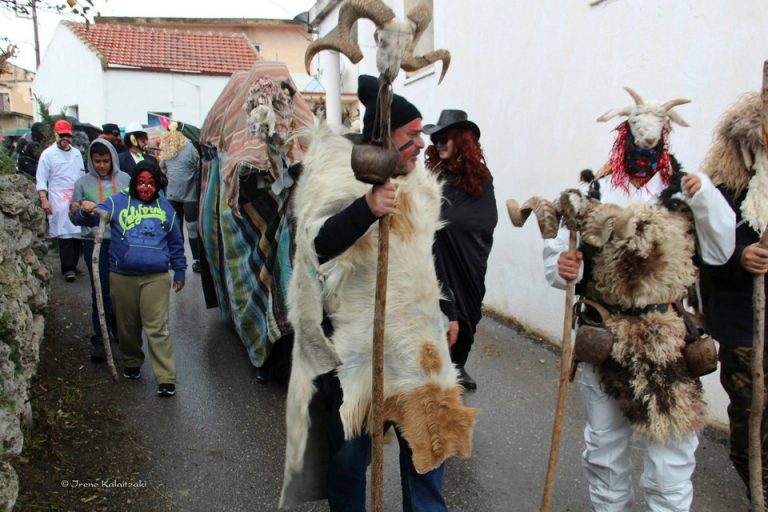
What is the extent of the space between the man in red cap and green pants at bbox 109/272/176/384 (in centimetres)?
264

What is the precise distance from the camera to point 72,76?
68.5 ft

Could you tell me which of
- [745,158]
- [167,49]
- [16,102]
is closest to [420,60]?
[745,158]

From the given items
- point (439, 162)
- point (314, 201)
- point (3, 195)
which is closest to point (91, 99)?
point (3, 195)

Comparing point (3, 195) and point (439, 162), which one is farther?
point (3, 195)

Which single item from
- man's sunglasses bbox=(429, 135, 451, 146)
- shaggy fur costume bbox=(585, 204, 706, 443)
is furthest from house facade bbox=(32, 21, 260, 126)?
shaggy fur costume bbox=(585, 204, 706, 443)

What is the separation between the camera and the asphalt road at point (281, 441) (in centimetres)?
342

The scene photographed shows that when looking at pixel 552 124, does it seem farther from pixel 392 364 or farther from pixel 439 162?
pixel 392 364

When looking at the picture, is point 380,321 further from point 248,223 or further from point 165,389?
point 165,389

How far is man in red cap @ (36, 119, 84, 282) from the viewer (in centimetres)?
697

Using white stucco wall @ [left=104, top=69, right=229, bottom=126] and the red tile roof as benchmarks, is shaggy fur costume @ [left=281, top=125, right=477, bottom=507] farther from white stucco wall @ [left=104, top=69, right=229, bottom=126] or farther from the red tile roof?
the red tile roof

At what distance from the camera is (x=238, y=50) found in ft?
73.7

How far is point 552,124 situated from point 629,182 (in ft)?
10.2

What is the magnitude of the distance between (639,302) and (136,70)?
1992 centimetres

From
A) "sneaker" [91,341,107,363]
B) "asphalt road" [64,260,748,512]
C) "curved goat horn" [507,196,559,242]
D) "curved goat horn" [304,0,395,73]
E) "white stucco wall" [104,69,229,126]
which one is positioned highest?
"white stucco wall" [104,69,229,126]
